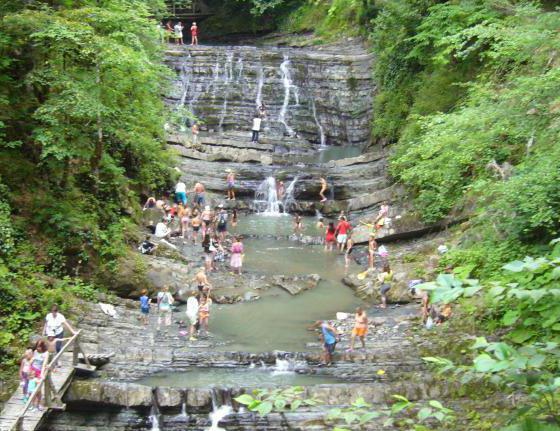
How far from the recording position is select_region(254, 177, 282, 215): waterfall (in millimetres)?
26938

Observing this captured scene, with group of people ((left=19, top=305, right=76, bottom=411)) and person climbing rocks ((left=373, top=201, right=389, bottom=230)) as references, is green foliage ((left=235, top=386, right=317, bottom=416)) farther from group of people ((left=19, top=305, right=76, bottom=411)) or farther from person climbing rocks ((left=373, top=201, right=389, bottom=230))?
person climbing rocks ((left=373, top=201, right=389, bottom=230))

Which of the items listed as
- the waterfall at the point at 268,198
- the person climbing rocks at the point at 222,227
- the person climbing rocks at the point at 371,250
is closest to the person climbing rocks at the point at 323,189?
the waterfall at the point at 268,198

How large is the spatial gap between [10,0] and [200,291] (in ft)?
30.8

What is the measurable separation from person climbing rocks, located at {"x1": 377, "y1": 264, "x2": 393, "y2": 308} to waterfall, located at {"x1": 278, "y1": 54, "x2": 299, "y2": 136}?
16.7 m

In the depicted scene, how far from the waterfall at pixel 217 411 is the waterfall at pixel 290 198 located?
595 inches

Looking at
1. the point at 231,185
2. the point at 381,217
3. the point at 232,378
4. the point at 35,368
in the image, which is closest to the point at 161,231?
the point at 231,185

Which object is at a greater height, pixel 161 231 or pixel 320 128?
pixel 320 128

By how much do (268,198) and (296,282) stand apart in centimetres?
811

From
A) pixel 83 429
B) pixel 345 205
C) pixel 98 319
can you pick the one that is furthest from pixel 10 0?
pixel 345 205

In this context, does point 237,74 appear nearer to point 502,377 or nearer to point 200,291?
point 200,291

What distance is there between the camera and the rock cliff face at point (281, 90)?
34.5 meters

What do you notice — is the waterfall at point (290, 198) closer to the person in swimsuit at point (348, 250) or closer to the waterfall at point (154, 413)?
the person in swimsuit at point (348, 250)

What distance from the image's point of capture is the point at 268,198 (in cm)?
2719

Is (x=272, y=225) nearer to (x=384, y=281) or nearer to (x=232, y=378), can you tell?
(x=384, y=281)
